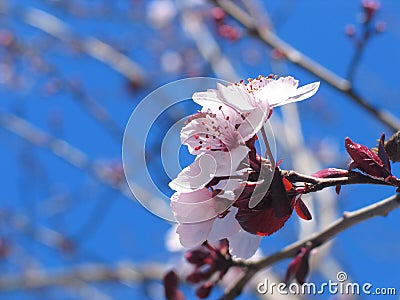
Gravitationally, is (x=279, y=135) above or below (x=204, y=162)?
above

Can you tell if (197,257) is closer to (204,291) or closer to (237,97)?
(204,291)

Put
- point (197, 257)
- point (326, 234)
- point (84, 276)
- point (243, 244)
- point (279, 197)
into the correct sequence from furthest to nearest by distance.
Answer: point (84, 276), point (197, 257), point (326, 234), point (243, 244), point (279, 197)

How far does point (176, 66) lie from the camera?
5512mm

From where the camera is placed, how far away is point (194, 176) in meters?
0.92

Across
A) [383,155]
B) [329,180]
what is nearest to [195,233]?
[329,180]

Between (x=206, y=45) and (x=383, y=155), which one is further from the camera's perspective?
(x=206, y=45)

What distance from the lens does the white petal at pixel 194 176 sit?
92 centimetres

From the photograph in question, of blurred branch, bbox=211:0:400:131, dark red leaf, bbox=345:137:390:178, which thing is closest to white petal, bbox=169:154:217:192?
dark red leaf, bbox=345:137:390:178

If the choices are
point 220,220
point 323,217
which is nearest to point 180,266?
point 323,217

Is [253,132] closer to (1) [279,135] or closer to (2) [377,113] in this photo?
(2) [377,113]

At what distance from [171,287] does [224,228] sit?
0.55m

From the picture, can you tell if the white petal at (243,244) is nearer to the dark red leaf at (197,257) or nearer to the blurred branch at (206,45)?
the dark red leaf at (197,257)

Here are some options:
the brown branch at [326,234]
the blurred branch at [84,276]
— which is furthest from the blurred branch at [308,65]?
the blurred branch at [84,276]

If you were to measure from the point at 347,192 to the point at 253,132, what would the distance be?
3.25 meters
